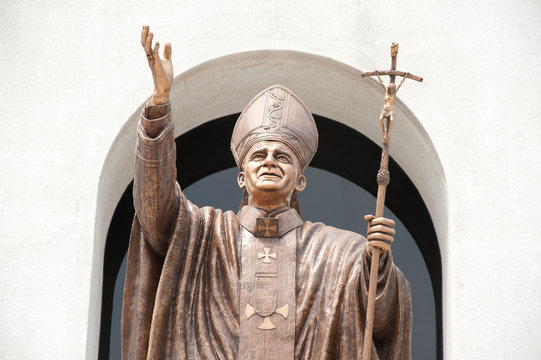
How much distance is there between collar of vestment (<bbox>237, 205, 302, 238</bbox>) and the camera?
6953mm

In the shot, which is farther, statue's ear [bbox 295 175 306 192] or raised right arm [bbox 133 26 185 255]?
statue's ear [bbox 295 175 306 192]

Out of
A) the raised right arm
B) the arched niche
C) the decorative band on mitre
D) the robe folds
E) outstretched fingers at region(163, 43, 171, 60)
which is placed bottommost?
the robe folds

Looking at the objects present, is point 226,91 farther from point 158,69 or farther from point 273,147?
point 158,69

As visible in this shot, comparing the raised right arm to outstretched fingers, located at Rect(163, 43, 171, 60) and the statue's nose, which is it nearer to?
outstretched fingers, located at Rect(163, 43, 171, 60)

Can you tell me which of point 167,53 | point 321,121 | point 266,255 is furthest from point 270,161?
point 321,121

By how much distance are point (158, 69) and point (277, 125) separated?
2.48 feet

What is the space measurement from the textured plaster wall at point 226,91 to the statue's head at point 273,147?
175cm

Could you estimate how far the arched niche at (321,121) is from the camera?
9047mm

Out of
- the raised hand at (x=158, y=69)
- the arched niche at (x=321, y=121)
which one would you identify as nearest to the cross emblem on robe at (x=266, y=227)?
the raised hand at (x=158, y=69)

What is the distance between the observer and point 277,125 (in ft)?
23.3

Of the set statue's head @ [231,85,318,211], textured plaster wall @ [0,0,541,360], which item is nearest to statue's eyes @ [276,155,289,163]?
statue's head @ [231,85,318,211]

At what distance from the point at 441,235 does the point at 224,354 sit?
269 cm

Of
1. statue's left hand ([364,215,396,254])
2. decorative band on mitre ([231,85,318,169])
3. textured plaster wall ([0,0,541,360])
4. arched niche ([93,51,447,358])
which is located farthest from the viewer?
arched niche ([93,51,447,358])

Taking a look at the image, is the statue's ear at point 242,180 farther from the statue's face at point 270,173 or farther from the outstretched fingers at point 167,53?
the outstretched fingers at point 167,53
